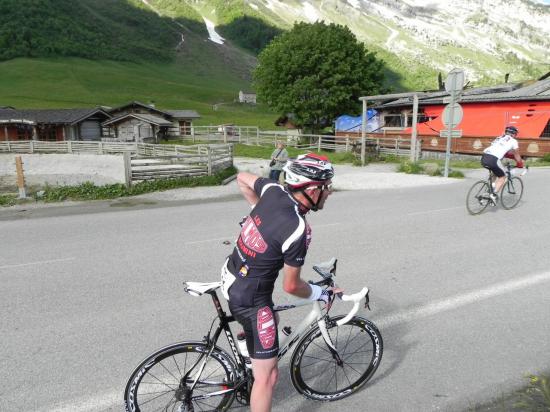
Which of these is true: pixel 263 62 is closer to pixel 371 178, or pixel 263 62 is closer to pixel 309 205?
pixel 371 178

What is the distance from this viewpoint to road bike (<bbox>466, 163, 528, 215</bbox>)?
10.4 metres

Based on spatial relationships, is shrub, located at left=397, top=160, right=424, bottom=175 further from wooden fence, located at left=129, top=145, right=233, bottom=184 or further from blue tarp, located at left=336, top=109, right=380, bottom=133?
blue tarp, located at left=336, top=109, right=380, bottom=133

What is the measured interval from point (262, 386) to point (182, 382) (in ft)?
2.30

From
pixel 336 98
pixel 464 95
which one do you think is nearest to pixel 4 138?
pixel 336 98

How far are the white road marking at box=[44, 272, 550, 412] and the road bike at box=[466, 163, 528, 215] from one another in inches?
168

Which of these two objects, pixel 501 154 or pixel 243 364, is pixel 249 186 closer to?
pixel 243 364

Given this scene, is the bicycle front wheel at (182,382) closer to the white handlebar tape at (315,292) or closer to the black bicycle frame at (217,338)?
the black bicycle frame at (217,338)

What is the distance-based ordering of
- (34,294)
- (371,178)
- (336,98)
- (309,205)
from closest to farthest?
(309,205) → (34,294) → (371,178) → (336,98)

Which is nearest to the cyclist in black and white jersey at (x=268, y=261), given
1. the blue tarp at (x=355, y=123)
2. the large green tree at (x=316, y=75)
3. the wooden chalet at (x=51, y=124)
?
the blue tarp at (x=355, y=123)

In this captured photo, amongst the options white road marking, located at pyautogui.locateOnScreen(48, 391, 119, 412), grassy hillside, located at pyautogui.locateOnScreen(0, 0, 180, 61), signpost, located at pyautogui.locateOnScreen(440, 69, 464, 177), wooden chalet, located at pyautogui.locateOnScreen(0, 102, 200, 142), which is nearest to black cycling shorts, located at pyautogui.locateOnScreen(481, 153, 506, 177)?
signpost, located at pyautogui.locateOnScreen(440, 69, 464, 177)

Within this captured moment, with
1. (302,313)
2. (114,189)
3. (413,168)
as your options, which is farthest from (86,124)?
(302,313)

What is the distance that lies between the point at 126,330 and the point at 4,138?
49483mm

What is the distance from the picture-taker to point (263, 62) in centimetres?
4238

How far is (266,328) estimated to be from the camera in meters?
2.95
